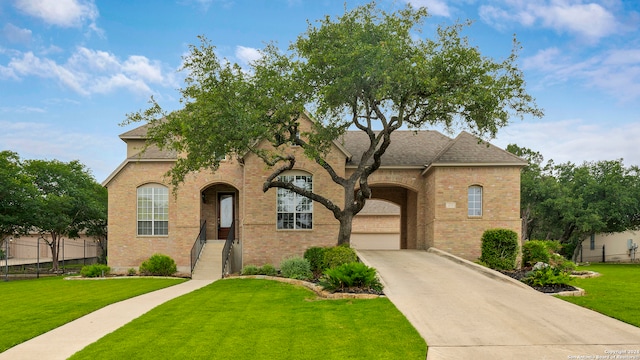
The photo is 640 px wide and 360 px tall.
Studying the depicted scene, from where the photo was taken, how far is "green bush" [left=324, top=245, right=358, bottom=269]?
58.4 feet

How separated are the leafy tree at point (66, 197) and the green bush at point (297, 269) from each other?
782 inches

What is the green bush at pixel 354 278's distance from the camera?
46.3 feet

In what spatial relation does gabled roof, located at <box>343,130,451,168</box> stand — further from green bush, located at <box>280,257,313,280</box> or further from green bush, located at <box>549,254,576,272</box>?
green bush, located at <box>549,254,576,272</box>

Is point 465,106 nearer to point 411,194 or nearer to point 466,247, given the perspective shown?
point 466,247

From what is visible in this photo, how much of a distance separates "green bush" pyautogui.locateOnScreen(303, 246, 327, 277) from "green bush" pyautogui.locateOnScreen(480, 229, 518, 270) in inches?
241

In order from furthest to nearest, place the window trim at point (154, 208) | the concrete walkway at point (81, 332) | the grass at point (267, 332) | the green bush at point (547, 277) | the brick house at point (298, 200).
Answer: the window trim at point (154, 208) → the brick house at point (298, 200) → the green bush at point (547, 277) → the concrete walkway at point (81, 332) → the grass at point (267, 332)

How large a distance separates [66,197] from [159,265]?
1379cm

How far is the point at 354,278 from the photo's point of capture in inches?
555

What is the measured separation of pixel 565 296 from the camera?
1374 centimetres

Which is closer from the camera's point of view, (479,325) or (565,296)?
(479,325)

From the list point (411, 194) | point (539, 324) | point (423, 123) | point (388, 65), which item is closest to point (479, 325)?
point (539, 324)

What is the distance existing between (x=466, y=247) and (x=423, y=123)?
6.16m

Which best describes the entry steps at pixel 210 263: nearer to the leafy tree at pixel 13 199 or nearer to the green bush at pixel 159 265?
the green bush at pixel 159 265

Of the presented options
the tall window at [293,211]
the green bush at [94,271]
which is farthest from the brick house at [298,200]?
the green bush at [94,271]
